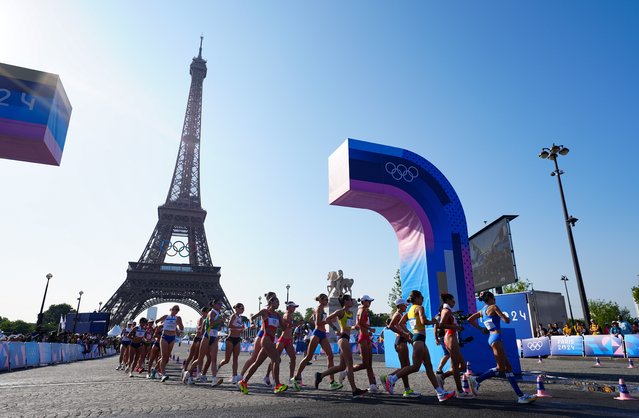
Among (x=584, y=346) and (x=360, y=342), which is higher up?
(x=360, y=342)

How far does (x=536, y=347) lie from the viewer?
880 inches

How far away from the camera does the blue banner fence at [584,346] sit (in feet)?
60.1

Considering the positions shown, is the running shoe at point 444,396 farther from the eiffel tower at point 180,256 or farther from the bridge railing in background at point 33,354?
the eiffel tower at point 180,256

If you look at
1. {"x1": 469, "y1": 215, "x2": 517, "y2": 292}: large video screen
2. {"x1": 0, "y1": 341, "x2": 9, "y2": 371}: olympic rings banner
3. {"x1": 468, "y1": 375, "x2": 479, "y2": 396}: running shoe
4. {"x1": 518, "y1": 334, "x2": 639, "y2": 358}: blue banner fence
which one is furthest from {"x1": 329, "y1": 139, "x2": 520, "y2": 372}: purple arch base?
{"x1": 0, "y1": 341, "x2": 9, "y2": 371}: olympic rings banner

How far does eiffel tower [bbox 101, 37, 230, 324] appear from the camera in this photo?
59156 mm

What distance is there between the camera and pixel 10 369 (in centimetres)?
1578

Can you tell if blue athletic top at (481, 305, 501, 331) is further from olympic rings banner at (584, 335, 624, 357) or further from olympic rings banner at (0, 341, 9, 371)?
olympic rings banner at (0, 341, 9, 371)

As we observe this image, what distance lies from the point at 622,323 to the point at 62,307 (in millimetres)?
137590

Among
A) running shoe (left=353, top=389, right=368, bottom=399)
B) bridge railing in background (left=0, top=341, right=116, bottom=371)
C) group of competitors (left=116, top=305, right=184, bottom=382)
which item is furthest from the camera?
bridge railing in background (left=0, top=341, right=116, bottom=371)

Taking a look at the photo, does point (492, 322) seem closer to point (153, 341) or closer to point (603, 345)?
point (153, 341)

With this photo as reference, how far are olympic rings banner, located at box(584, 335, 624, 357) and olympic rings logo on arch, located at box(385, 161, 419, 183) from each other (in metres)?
14.0

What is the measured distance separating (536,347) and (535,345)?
4.5 inches

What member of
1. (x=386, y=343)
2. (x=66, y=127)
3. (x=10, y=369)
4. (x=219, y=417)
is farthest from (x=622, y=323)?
(x=10, y=369)

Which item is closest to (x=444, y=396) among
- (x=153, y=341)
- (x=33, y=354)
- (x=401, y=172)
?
(x=401, y=172)
